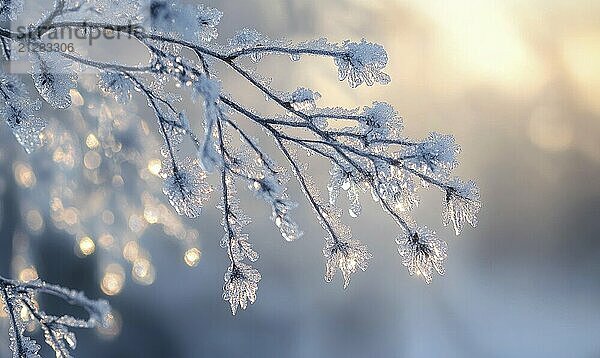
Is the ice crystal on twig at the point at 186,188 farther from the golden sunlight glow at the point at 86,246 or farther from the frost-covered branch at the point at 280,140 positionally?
the golden sunlight glow at the point at 86,246

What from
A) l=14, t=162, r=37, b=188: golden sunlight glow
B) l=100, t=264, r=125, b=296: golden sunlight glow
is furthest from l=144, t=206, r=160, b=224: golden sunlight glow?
l=14, t=162, r=37, b=188: golden sunlight glow

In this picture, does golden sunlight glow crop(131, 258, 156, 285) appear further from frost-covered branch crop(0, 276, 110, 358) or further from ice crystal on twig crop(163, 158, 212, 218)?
ice crystal on twig crop(163, 158, 212, 218)

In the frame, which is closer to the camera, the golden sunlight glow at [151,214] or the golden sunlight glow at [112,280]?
the golden sunlight glow at [151,214]

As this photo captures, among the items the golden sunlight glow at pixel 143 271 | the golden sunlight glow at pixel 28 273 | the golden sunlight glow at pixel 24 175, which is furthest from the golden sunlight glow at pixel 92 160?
the golden sunlight glow at pixel 143 271

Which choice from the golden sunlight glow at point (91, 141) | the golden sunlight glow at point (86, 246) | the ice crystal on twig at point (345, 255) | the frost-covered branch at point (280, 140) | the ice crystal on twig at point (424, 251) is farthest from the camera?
the golden sunlight glow at point (86, 246)

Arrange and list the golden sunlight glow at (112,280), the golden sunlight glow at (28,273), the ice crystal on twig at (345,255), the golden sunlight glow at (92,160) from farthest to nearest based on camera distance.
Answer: the golden sunlight glow at (112,280), the golden sunlight glow at (28,273), the golden sunlight glow at (92,160), the ice crystal on twig at (345,255)

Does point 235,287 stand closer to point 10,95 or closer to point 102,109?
point 10,95

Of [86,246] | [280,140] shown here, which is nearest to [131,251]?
[86,246]
